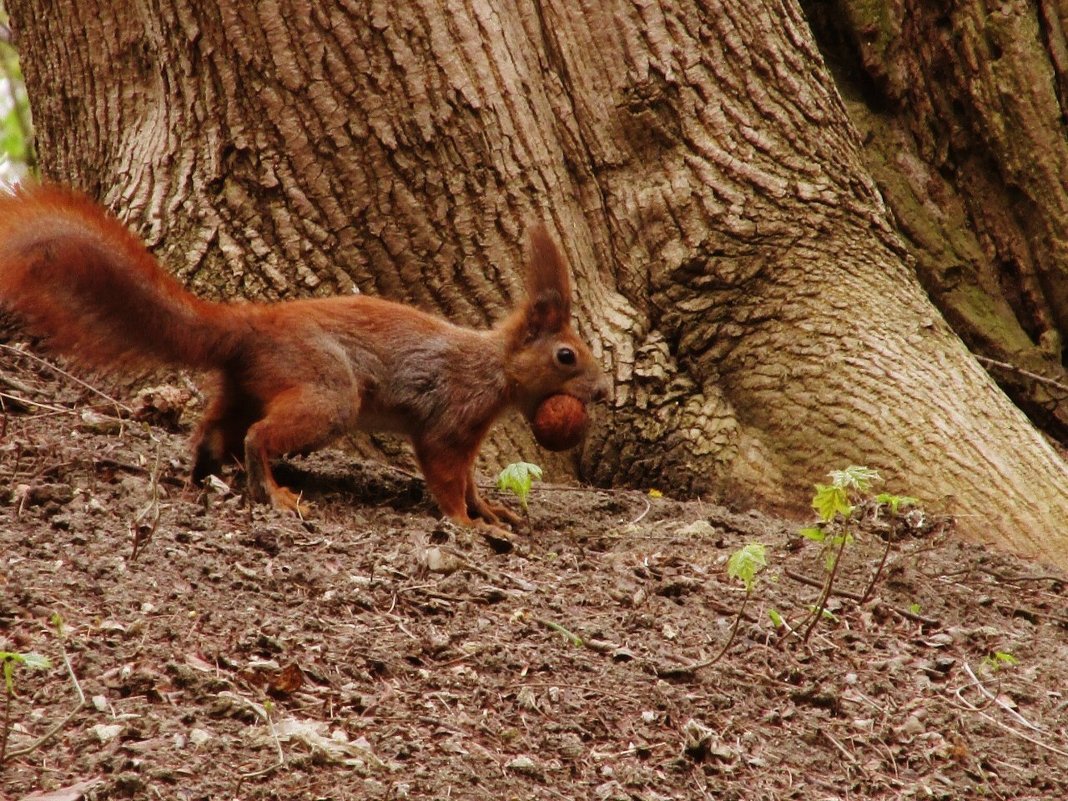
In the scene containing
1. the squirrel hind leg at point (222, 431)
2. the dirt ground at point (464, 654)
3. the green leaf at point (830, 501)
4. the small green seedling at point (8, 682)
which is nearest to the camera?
the small green seedling at point (8, 682)

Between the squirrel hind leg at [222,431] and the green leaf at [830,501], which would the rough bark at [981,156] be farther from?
the squirrel hind leg at [222,431]

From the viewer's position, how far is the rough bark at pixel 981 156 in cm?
581

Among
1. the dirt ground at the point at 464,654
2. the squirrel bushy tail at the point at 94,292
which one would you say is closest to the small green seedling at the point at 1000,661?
the dirt ground at the point at 464,654

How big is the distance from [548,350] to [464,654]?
1.89 metres

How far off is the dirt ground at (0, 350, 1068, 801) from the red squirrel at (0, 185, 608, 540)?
0.77 feet

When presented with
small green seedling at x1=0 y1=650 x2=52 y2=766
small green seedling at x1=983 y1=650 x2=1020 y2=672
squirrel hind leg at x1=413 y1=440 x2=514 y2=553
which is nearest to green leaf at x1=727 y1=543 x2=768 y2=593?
small green seedling at x1=983 y1=650 x2=1020 y2=672

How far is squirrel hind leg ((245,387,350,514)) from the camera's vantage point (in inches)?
156

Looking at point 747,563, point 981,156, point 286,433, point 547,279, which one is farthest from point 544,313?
point 981,156

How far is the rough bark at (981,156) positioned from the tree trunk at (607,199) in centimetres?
95

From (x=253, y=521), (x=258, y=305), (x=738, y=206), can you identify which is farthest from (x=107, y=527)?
(x=738, y=206)

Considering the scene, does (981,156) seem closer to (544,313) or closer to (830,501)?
(544,313)

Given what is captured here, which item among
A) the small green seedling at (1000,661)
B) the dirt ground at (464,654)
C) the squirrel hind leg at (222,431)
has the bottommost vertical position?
the small green seedling at (1000,661)

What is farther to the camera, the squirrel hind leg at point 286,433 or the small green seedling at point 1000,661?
the squirrel hind leg at point 286,433

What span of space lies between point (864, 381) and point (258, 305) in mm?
2277
